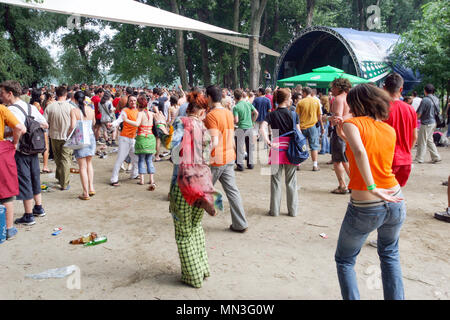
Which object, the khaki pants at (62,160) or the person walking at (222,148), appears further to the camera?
the khaki pants at (62,160)

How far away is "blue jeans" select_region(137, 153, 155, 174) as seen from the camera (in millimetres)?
7508

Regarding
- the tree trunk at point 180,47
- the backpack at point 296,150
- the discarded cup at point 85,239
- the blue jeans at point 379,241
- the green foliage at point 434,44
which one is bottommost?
the discarded cup at point 85,239

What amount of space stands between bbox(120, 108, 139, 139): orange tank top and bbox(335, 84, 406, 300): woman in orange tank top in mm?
5260

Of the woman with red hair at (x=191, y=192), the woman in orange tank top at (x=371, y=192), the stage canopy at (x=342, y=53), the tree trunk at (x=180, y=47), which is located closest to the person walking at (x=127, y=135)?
the woman with red hair at (x=191, y=192)

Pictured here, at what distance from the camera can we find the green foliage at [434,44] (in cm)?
1372

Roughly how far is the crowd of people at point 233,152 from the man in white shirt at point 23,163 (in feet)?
0.04

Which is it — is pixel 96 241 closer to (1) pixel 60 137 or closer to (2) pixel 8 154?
(2) pixel 8 154

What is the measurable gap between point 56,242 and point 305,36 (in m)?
22.3

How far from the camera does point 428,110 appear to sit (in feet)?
31.8

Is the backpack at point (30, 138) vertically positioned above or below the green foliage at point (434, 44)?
below

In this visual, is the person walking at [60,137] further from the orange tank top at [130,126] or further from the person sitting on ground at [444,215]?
the person sitting on ground at [444,215]

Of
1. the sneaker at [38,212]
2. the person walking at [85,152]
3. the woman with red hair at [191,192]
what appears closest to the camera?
the woman with red hair at [191,192]

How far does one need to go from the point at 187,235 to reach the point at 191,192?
0.46 m
